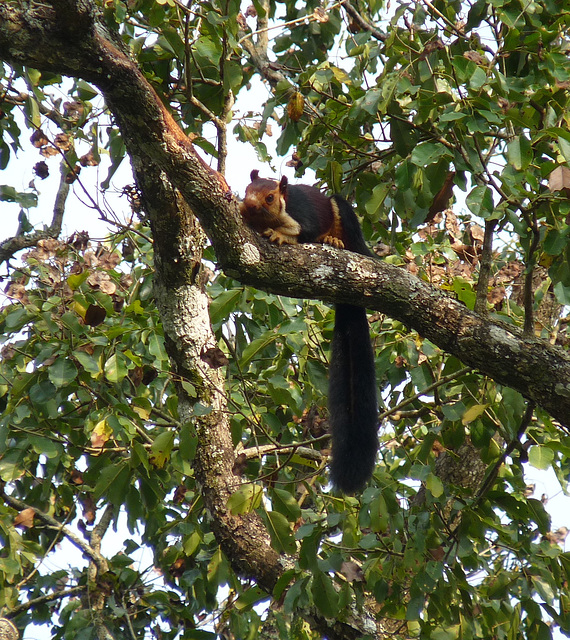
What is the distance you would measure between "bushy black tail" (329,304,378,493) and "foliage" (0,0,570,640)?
125 millimetres

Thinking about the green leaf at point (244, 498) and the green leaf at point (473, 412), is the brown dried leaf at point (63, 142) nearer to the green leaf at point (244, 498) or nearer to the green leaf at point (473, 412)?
the green leaf at point (244, 498)

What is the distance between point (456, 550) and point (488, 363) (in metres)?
0.85

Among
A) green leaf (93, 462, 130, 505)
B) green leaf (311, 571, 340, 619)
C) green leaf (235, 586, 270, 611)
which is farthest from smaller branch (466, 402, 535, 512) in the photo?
green leaf (93, 462, 130, 505)

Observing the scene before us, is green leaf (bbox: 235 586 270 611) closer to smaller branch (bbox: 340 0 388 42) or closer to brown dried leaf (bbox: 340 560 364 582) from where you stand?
brown dried leaf (bbox: 340 560 364 582)

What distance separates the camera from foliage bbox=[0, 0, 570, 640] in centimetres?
264

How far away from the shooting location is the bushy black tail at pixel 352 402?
9.96ft

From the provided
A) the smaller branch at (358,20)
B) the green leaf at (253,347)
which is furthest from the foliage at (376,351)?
the smaller branch at (358,20)

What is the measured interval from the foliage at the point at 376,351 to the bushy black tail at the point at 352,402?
125 mm

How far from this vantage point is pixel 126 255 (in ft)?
15.0

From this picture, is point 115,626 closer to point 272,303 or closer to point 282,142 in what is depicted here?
point 272,303

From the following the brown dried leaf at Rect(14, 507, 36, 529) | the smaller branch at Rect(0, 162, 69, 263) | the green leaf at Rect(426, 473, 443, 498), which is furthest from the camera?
the smaller branch at Rect(0, 162, 69, 263)

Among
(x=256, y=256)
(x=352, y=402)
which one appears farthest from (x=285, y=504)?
(x=256, y=256)

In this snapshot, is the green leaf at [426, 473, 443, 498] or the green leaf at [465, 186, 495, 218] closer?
the green leaf at [465, 186, 495, 218]

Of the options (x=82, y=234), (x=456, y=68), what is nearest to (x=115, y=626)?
(x=82, y=234)
